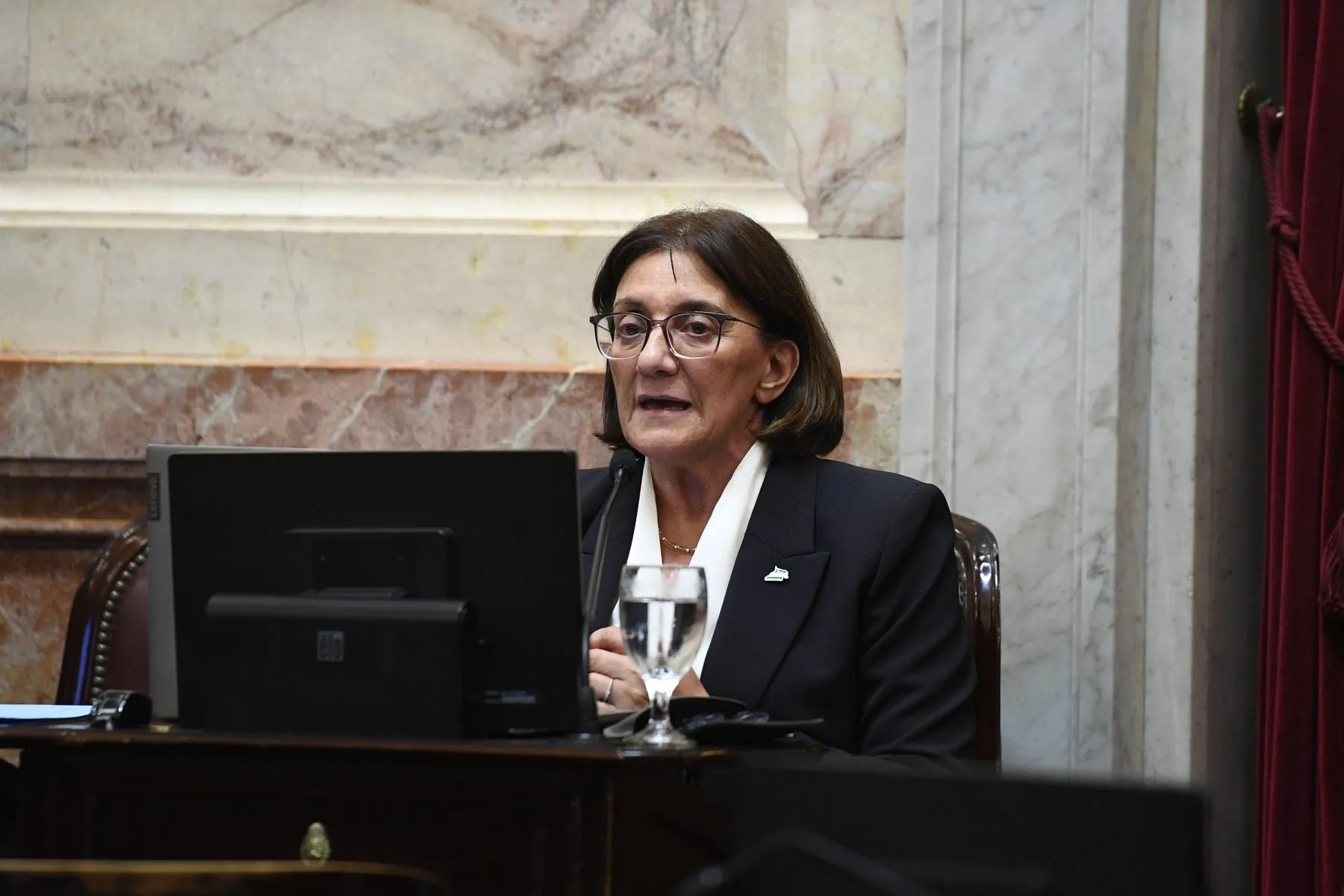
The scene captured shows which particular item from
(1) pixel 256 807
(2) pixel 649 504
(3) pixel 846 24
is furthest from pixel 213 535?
(3) pixel 846 24

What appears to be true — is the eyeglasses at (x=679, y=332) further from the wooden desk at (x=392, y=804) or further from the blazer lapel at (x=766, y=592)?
the wooden desk at (x=392, y=804)

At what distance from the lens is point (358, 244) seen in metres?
3.26

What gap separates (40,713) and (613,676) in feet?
2.31

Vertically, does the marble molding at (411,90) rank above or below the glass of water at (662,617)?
above

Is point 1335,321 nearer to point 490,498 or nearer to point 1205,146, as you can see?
point 1205,146

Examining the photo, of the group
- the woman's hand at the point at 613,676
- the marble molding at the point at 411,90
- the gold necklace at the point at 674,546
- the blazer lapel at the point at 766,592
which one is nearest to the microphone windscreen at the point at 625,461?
the gold necklace at the point at 674,546

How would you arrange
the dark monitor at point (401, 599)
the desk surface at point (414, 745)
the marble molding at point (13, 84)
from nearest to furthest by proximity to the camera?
1. the desk surface at point (414, 745)
2. the dark monitor at point (401, 599)
3. the marble molding at point (13, 84)

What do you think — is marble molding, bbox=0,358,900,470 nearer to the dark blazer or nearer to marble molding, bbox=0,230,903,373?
marble molding, bbox=0,230,903,373

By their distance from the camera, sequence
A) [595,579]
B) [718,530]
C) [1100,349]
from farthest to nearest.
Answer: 1. [1100,349]
2. [718,530]
3. [595,579]

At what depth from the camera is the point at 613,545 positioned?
2664mm

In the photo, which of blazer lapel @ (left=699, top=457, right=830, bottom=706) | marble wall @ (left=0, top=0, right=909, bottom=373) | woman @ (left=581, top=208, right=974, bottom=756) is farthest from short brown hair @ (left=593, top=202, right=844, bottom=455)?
marble wall @ (left=0, top=0, right=909, bottom=373)

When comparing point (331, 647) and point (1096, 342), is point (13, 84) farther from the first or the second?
point (1096, 342)

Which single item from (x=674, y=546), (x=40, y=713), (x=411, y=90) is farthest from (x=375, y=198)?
(x=40, y=713)

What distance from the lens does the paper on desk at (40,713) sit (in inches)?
73.7
